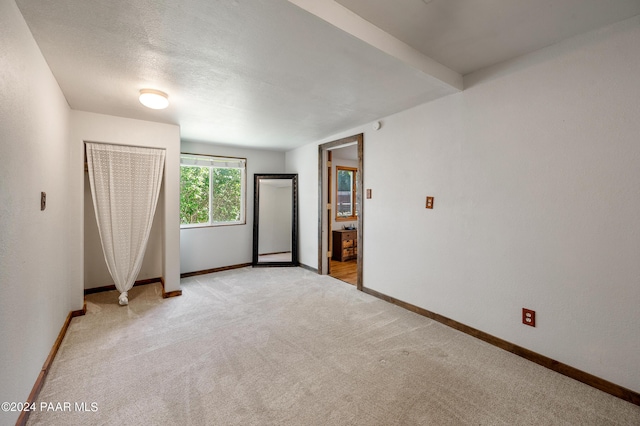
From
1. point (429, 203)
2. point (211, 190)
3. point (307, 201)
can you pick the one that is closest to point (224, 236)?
point (211, 190)

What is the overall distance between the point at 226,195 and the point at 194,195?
57 centimetres

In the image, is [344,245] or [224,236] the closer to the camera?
[224,236]

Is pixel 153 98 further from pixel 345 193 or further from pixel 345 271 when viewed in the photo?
pixel 345 193

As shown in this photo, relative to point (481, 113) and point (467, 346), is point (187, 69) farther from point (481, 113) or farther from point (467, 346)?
point (467, 346)

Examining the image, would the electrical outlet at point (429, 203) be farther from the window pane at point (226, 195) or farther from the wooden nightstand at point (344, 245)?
the window pane at point (226, 195)

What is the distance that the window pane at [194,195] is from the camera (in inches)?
185

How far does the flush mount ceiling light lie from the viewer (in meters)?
2.61

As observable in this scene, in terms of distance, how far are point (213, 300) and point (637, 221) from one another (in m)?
4.01

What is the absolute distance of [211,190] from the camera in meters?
4.96

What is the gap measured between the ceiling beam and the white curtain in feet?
9.74

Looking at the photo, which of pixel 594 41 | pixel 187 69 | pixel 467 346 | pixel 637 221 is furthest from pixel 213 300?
pixel 594 41

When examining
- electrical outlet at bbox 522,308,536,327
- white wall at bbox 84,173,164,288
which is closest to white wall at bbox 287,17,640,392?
electrical outlet at bbox 522,308,536,327

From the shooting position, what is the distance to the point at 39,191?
1964 mm

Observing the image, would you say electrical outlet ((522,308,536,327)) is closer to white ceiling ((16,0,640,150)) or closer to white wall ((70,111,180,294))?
white ceiling ((16,0,640,150))
